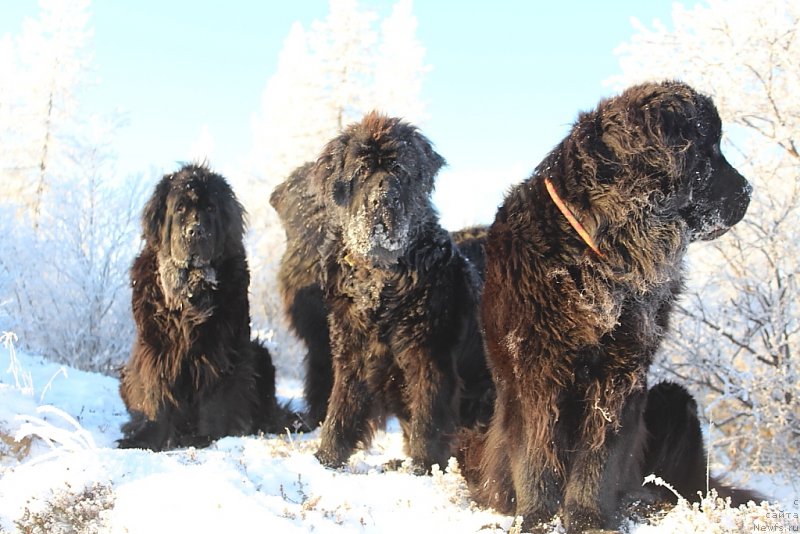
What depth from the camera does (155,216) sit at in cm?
557

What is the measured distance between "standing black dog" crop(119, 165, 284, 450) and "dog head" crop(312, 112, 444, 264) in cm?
142

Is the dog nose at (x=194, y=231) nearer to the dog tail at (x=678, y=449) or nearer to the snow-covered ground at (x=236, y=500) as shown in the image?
the snow-covered ground at (x=236, y=500)

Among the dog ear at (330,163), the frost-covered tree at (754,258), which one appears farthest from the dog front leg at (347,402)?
the frost-covered tree at (754,258)

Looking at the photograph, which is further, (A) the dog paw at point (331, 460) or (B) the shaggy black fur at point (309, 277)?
(B) the shaggy black fur at point (309, 277)

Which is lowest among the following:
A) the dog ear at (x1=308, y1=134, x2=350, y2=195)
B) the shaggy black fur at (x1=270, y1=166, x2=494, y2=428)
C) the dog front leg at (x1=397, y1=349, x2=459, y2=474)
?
the dog front leg at (x1=397, y1=349, x2=459, y2=474)

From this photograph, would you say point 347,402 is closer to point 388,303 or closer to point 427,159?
point 388,303

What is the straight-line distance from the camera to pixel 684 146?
3.12m

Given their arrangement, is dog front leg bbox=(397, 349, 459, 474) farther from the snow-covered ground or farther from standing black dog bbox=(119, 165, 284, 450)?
standing black dog bbox=(119, 165, 284, 450)

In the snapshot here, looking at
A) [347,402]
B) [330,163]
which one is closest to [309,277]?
[330,163]

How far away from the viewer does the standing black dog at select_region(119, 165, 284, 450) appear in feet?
17.8

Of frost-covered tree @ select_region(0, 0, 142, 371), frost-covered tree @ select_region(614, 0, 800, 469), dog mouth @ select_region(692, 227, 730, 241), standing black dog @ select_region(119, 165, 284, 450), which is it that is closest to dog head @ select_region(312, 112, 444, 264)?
standing black dog @ select_region(119, 165, 284, 450)

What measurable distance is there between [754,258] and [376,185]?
588 cm

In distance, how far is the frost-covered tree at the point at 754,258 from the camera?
7414mm

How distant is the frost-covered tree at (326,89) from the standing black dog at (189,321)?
51.2 feet
